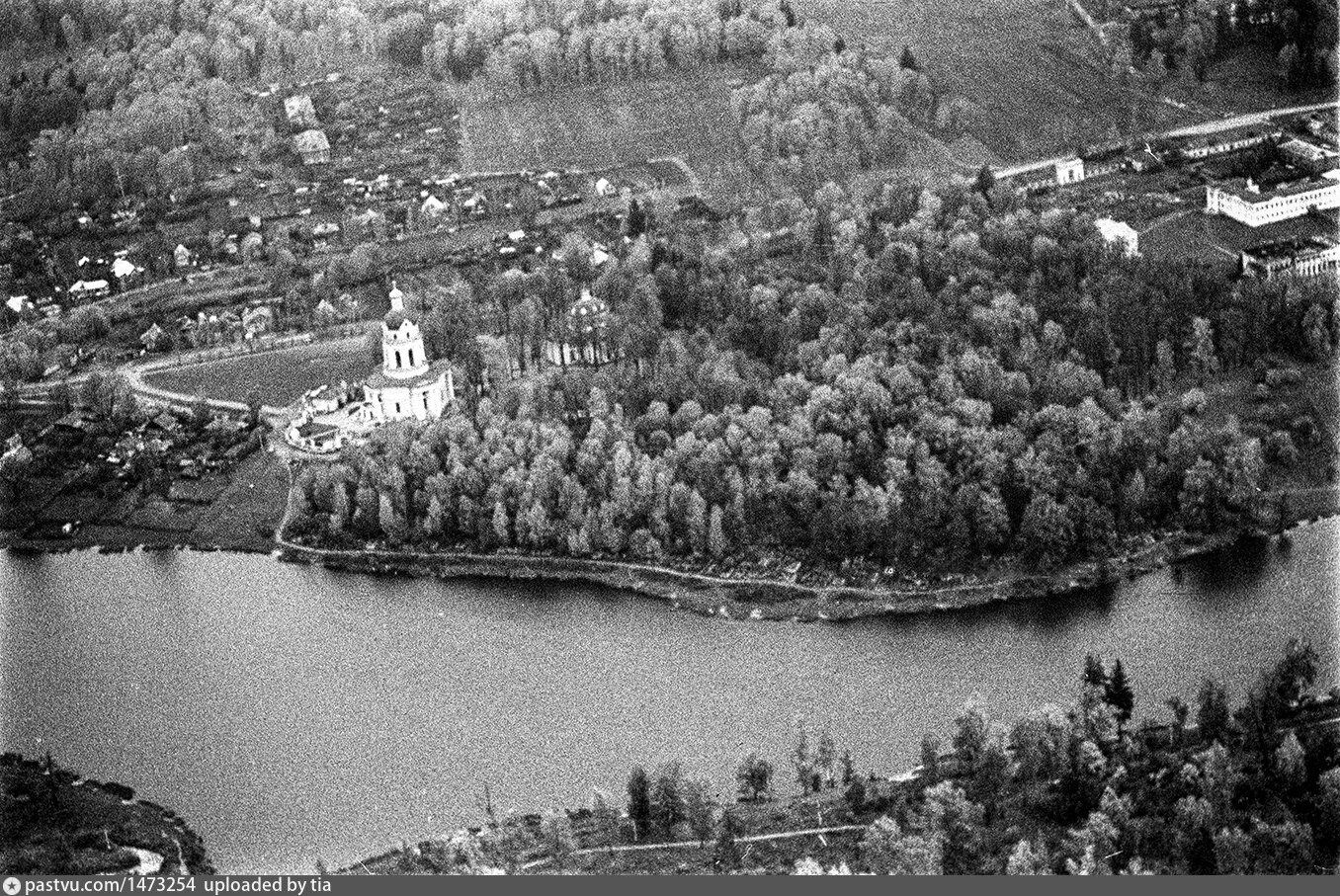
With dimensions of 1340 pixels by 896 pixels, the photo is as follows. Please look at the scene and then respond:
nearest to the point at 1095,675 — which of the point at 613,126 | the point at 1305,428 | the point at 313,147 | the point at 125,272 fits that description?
the point at 1305,428

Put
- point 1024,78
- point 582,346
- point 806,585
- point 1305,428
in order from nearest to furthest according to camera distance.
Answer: point 806,585 → point 1305,428 → point 582,346 → point 1024,78

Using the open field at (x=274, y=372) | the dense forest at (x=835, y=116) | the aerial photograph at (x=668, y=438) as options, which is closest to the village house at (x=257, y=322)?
the aerial photograph at (x=668, y=438)

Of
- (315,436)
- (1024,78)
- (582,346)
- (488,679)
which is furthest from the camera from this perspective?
(1024,78)

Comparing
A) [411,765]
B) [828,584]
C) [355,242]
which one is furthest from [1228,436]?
[355,242]

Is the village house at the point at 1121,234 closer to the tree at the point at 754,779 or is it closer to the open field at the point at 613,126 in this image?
the open field at the point at 613,126

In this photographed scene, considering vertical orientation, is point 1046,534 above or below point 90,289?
above

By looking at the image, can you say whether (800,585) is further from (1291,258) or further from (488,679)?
(1291,258)

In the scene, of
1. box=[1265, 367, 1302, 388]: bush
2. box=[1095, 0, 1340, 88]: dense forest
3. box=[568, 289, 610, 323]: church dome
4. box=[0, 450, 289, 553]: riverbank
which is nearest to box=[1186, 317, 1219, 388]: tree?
box=[1265, 367, 1302, 388]: bush
